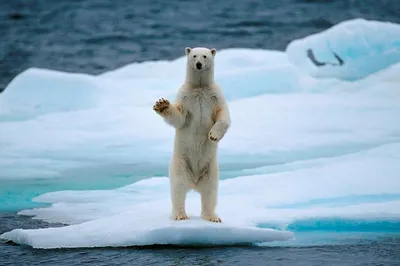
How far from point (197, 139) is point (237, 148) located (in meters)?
3.76

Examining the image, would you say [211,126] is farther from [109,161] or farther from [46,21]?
[46,21]

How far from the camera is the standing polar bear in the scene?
5473mm

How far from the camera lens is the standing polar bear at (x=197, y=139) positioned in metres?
5.47

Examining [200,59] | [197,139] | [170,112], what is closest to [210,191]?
[197,139]

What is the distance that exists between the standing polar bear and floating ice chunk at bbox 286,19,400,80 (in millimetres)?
7470

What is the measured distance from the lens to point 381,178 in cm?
699

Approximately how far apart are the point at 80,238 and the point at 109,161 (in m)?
3.74

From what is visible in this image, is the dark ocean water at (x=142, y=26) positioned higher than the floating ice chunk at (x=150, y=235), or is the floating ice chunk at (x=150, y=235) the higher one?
the dark ocean water at (x=142, y=26)

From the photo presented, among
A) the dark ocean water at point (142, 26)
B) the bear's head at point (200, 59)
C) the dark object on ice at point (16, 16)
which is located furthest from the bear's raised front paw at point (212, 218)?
the dark object on ice at point (16, 16)

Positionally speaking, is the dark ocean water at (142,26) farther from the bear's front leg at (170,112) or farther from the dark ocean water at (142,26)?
the bear's front leg at (170,112)

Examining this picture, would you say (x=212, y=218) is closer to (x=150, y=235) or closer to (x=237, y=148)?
(x=150, y=235)

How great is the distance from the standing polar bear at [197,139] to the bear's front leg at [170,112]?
1 cm

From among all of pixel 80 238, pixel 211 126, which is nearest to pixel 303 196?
pixel 211 126

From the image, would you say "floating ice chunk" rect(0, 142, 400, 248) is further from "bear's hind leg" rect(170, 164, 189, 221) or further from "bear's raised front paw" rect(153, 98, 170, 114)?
"bear's raised front paw" rect(153, 98, 170, 114)
